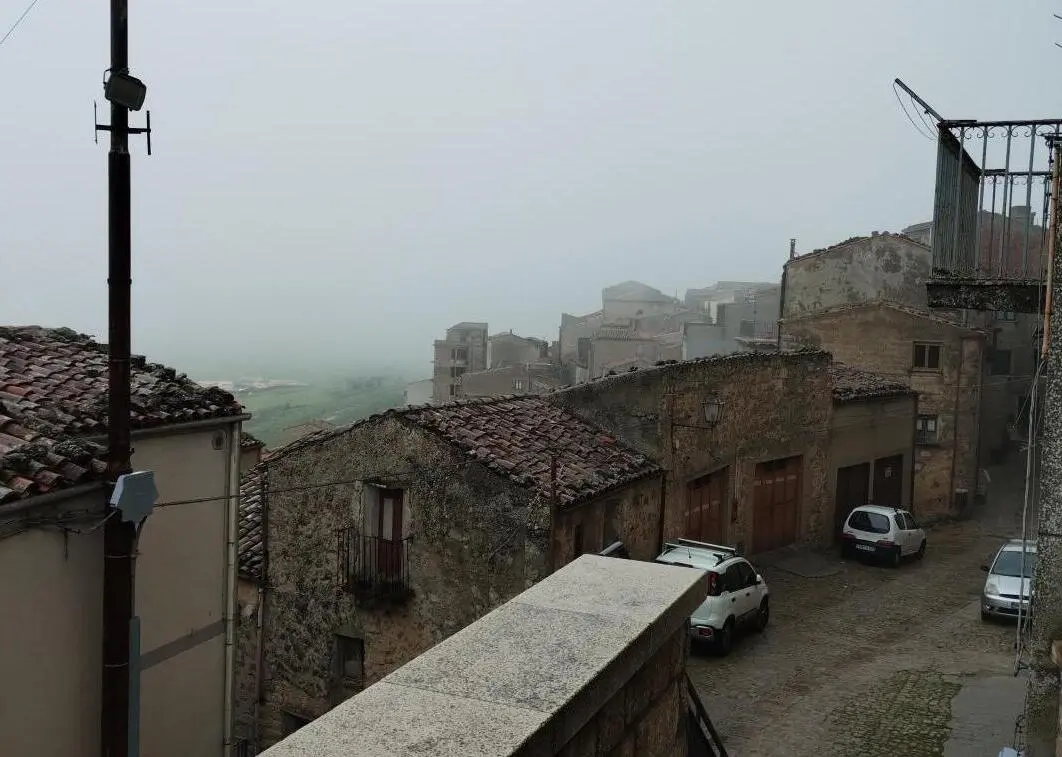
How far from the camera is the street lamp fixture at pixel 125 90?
279 inches

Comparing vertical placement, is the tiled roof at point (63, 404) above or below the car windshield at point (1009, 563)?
above

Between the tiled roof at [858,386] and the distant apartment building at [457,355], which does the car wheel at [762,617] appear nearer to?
the tiled roof at [858,386]

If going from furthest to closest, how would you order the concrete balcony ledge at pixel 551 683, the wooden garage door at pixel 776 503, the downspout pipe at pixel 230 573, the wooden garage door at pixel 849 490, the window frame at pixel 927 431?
1. the window frame at pixel 927 431
2. the wooden garage door at pixel 849 490
3. the wooden garage door at pixel 776 503
4. the downspout pipe at pixel 230 573
5. the concrete balcony ledge at pixel 551 683

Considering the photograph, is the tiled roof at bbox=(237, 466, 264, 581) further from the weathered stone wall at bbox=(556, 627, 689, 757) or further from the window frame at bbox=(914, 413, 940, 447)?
the window frame at bbox=(914, 413, 940, 447)

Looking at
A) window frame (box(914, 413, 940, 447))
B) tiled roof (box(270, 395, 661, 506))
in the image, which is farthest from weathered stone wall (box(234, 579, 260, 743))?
window frame (box(914, 413, 940, 447))

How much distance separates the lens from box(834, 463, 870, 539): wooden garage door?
2334 centimetres

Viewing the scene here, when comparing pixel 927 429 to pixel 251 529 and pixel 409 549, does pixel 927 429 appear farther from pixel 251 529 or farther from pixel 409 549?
pixel 251 529

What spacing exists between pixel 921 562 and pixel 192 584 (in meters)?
17.8

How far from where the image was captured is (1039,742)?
280 inches

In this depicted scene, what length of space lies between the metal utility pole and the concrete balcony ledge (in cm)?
470

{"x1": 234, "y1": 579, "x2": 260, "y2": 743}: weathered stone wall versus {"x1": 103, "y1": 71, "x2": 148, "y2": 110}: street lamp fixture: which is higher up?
{"x1": 103, "y1": 71, "x2": 148, "y2": 110}: street lamp fixture

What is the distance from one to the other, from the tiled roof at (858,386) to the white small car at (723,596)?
8437 mm

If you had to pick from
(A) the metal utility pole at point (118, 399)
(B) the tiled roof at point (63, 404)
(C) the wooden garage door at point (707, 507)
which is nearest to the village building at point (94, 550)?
(B) the tiled roof at point (63, 404)

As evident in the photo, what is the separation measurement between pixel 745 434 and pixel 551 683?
58.1 ft
